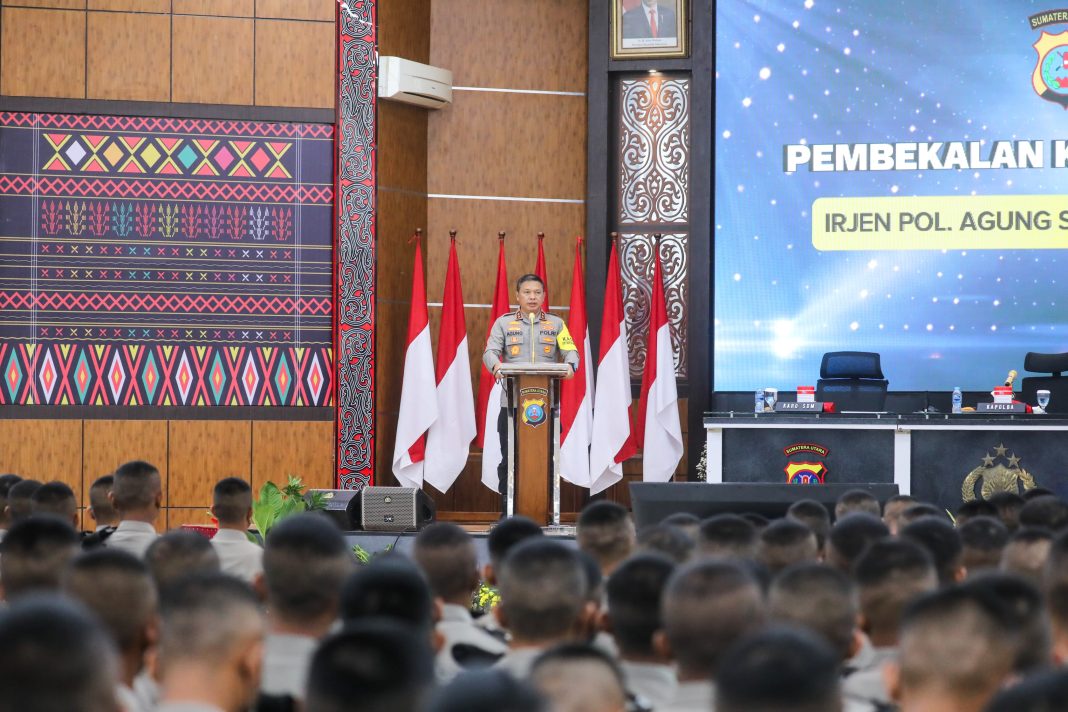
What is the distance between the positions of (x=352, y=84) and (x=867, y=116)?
371cm

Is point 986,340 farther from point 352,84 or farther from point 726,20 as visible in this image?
point 352,84

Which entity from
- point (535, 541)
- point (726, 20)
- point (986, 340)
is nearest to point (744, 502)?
point (535, 541)

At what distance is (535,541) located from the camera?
2848mm

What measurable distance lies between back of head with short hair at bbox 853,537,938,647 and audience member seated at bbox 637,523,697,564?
2.36ft

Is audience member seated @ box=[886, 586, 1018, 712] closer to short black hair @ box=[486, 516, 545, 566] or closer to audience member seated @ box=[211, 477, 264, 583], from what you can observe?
short black hair @ box=[486, 516, 545, 566]

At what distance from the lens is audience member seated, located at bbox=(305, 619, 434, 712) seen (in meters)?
1.68

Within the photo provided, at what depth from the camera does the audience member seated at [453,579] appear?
10.2ft

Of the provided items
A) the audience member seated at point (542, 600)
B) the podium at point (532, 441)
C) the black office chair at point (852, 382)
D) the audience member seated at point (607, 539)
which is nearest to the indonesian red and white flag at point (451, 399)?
the podium at point (532, 441)

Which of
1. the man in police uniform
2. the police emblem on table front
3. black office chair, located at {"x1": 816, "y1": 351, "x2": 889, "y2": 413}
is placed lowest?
the police emblem on table front

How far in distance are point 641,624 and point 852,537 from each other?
48.6 inches

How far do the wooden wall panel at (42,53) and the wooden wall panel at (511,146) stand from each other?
2.52m

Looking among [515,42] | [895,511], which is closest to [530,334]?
[515,42]

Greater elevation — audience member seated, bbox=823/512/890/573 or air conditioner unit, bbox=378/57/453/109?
air conditioner unit, bbox=378/57/453/109

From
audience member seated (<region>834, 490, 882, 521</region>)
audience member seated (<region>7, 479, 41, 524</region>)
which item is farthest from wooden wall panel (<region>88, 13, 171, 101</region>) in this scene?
audience member seated (<region>834, 490, 882, 521</region>)
